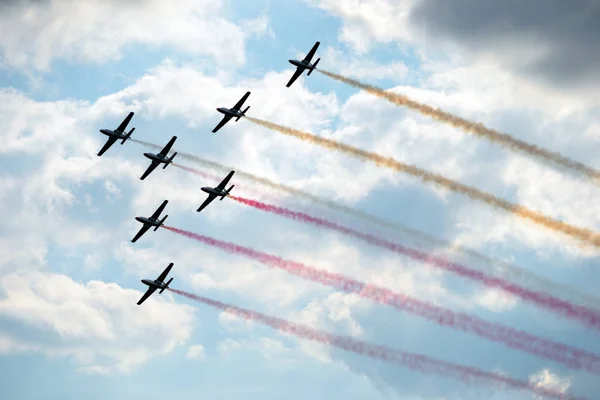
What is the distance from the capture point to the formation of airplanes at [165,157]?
154250 mm

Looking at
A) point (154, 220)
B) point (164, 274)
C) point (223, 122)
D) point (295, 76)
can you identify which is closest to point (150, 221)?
point (154, 220)

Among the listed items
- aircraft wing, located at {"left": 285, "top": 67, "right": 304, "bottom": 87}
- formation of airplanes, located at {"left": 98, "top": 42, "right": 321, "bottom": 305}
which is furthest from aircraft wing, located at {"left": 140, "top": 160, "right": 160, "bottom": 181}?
aircraft wing, located at {"left": 285, "top": 67, "right": 304, "bottom": 87}

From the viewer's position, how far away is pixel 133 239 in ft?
555

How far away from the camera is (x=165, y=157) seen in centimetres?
16350

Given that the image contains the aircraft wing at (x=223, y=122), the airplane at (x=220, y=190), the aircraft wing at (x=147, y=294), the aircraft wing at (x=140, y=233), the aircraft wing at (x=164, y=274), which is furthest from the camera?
the aircraft wing at (x=147, y=294)

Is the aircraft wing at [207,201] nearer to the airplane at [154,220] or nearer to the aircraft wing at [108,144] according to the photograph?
the airplane at [154,220]

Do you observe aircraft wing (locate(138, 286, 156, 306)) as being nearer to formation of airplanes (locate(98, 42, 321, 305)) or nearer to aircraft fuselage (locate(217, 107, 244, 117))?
formation of airplanes (locate(98, 42, 321, 305))

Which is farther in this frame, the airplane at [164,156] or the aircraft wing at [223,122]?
the airplane at [164,156]

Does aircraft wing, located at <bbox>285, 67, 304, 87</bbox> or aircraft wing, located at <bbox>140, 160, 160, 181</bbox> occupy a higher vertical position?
aircraft wing, located at <bbox>285, 67, 304, 87</bbox>

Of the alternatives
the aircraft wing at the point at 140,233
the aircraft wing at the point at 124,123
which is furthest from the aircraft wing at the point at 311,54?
the aircraft wing at the point at 140,233

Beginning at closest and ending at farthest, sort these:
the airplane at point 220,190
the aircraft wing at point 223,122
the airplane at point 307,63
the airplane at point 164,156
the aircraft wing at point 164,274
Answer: the airplane at point 307,63, the airplane at point 220,190, the aircraft wing at point 223,122, the airplane at point 164,156, the aircraft wing at point 164,274

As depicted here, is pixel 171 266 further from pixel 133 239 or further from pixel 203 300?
pixel 203 300

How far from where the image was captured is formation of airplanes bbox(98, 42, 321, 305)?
154250 millimetres

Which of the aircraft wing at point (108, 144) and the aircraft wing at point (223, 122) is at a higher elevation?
the aircraft wing at point (223, 122)
